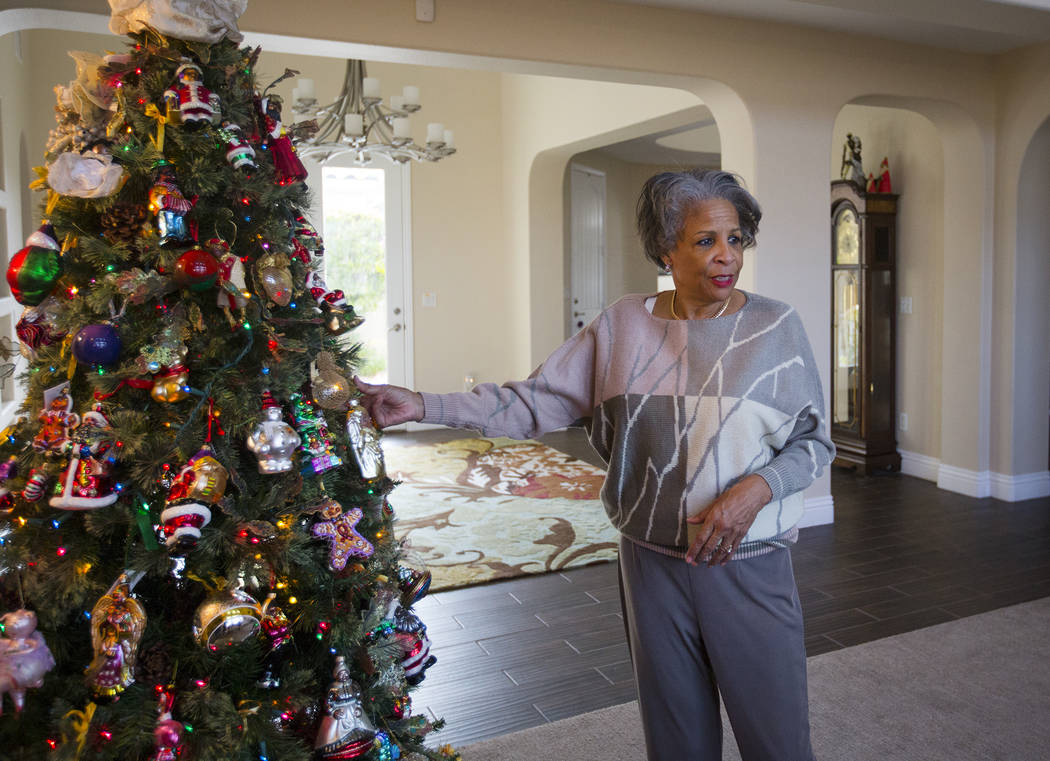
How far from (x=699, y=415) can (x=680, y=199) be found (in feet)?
1.26

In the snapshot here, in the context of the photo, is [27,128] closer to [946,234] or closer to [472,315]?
[472,315]

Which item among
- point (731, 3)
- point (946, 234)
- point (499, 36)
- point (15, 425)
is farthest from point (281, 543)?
point (946, 234)

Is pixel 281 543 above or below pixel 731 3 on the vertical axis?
below

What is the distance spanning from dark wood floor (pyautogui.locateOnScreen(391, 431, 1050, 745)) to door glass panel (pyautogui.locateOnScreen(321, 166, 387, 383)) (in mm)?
4235

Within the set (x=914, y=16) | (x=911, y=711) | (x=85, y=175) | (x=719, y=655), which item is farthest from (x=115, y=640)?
(x=914, y=16)

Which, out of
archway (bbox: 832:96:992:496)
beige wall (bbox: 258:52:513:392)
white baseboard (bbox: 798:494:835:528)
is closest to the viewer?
white baseboard (bbox: 798:494:835:528)

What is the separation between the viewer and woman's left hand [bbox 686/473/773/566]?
4.58 feet

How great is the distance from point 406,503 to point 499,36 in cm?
272

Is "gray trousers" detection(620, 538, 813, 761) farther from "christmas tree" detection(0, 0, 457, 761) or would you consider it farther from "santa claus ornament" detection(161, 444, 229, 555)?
"santa claus ornament" detection(161, 444, 229, 555)

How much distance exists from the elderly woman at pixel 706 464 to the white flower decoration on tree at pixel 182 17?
26.5 inches

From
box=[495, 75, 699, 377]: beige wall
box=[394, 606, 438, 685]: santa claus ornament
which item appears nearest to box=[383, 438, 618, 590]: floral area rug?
box=[495, 75, 699, 377]: beige wall

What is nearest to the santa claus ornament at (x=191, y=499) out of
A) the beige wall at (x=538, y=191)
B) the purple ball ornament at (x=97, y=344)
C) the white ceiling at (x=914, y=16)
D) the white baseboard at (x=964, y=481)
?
the purple ball ornament at (x=97, y=344)

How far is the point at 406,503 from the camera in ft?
17.0

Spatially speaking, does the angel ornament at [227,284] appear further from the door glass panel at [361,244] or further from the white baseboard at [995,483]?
the door glass panel at [361,244]
